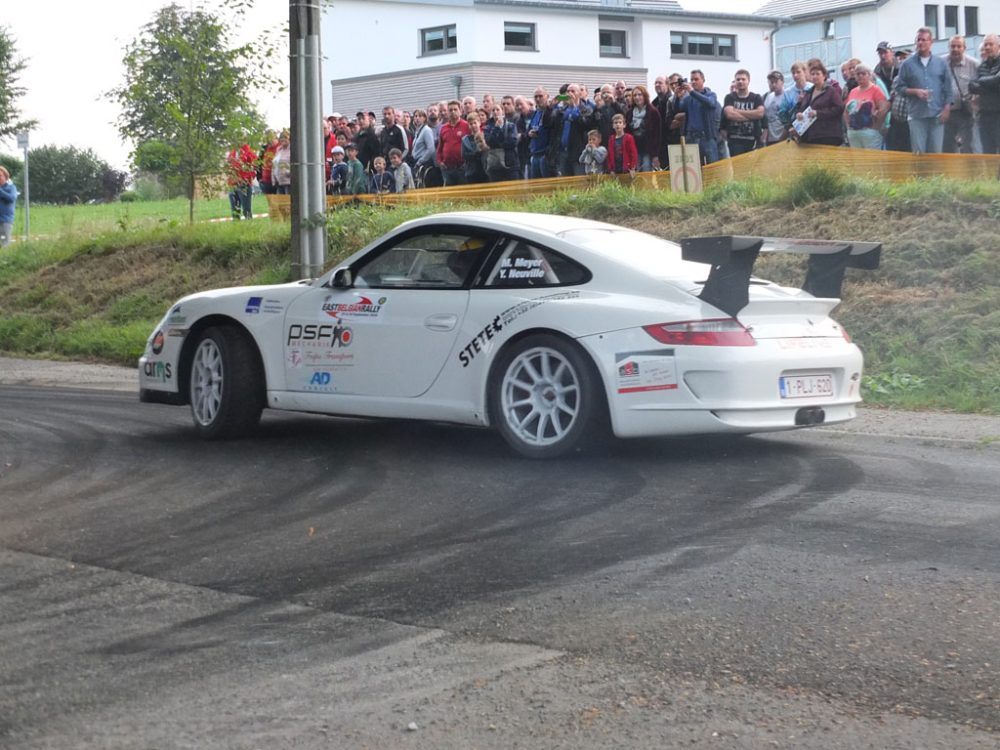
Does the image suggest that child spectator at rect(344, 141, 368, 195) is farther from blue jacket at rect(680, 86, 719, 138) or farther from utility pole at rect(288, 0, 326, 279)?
utility pole at rect(288, 0, 326, 279)

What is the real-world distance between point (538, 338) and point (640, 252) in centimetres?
96

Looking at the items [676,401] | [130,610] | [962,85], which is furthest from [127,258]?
[130,610]

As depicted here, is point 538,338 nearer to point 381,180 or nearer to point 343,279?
point 343,279

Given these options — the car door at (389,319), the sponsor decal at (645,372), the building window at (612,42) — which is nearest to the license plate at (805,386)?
the sponsor decal at (645,372)

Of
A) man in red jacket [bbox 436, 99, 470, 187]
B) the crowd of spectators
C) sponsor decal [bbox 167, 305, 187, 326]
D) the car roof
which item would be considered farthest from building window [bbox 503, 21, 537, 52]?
the car roof

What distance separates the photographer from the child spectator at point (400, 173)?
2239 cm

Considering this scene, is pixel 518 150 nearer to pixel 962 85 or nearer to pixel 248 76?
pixel 248 76

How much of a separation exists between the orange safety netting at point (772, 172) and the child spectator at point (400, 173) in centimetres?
118

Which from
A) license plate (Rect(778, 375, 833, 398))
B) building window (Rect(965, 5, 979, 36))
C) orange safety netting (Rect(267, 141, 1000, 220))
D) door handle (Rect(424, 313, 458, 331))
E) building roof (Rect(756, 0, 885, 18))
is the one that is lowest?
license plate (Rect(778, 375, 833, 398))

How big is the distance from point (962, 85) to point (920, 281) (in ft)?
15.7

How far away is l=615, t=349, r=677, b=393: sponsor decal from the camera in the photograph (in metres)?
8.12

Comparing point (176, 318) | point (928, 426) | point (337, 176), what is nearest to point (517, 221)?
point (176, 318)

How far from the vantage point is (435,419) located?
29.8 ft

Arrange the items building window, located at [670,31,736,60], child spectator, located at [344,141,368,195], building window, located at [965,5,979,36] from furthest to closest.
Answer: building window, located at [965,5,979,36], building window, located at [670,31,736,60], child spectator, located at [344,141,368,195]
